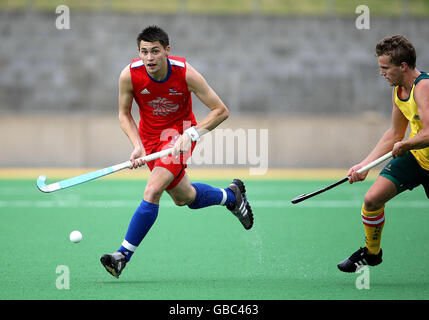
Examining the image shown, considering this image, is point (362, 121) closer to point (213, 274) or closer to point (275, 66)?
point (275, 66)

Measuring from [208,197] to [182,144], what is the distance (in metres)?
0.76

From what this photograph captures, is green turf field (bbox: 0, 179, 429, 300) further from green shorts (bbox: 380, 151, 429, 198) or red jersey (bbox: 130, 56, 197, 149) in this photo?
red jersey (bbox: 130, 56, 197, 149)

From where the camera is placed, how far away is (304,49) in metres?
15.6

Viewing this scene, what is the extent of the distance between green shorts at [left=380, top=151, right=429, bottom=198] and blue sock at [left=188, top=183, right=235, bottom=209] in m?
1.32

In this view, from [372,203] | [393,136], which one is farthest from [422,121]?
[372,203]

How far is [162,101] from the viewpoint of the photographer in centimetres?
466

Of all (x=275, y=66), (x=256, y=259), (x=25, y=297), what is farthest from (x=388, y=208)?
(x=275, y=66)

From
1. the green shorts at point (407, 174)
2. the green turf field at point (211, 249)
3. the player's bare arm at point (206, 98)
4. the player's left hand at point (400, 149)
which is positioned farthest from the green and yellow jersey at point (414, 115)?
the player's bare arm at point (206, 98)

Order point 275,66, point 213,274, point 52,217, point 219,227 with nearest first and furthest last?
point 213,274
point 219,227
point 52,217
point 275,66

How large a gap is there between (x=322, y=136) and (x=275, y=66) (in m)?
3.56

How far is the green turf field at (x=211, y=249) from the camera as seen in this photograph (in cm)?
404

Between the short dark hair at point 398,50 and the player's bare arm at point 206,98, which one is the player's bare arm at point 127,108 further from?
the short dark hair at point 398,50

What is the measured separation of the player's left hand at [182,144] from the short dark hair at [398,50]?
1.29m

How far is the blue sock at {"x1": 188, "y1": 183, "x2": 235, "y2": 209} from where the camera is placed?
199 inches
